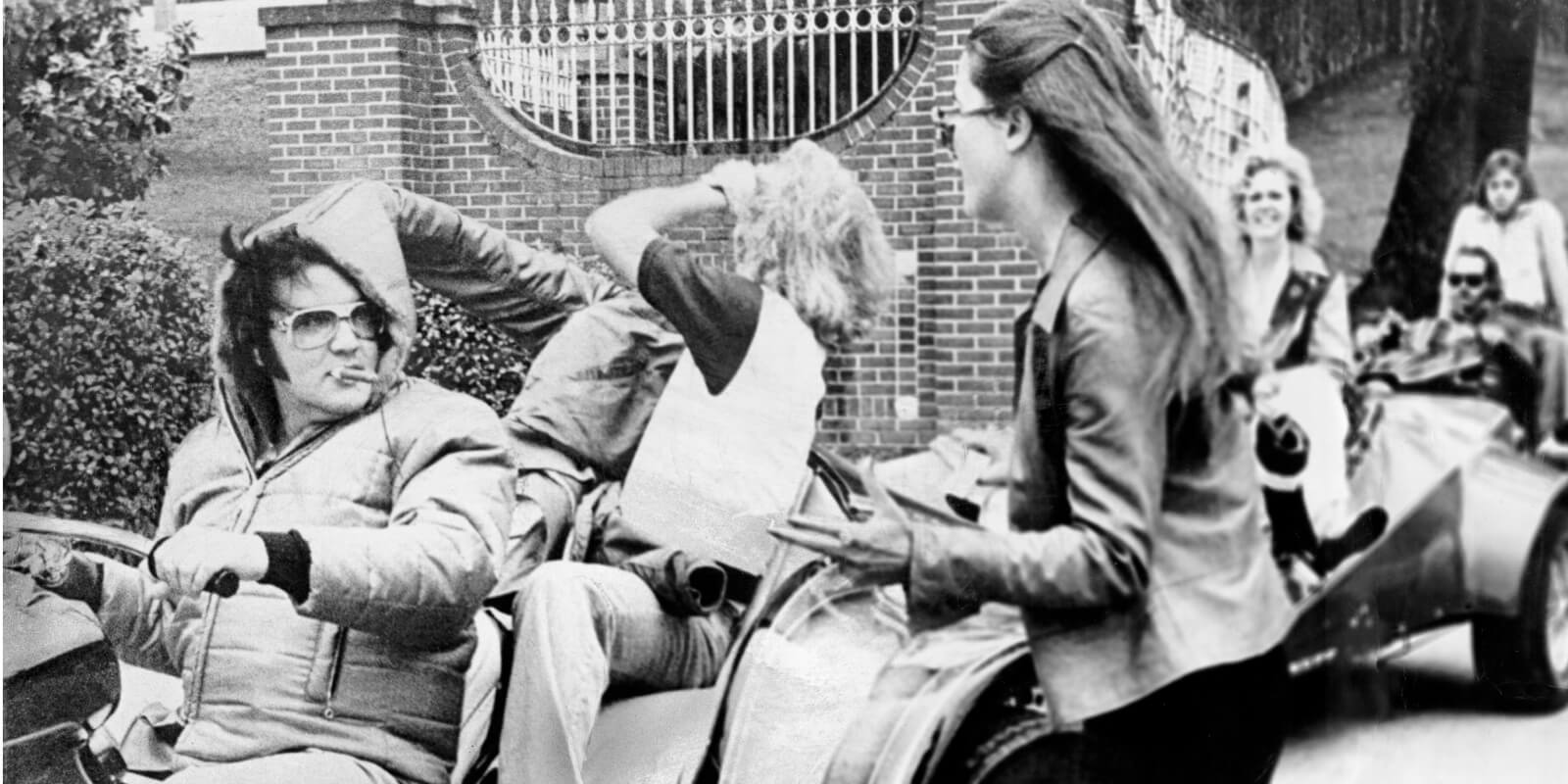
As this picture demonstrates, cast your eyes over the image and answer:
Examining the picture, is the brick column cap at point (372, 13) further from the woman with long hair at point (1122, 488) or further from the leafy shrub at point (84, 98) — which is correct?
the woman with long hair at point (1122, 488)

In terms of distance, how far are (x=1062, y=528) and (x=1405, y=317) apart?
98cm

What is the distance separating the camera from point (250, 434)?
5.36m

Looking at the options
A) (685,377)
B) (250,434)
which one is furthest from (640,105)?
(250,434)

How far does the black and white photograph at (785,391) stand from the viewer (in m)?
4.36

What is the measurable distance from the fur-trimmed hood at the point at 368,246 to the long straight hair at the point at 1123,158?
1.85 metres

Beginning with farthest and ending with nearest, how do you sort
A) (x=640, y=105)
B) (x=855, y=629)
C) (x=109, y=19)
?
(x=109, y=19) < (x=640, y=105) < (x=855, y=629)

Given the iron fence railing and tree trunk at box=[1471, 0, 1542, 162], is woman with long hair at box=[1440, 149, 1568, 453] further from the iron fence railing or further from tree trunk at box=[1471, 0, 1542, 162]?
the iron fence railing

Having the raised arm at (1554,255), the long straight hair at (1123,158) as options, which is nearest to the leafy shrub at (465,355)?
the long straight hair at (1123,158)

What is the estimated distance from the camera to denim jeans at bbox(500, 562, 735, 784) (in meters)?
4.91

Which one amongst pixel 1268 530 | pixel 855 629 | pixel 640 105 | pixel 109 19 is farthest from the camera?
pixel 109 19

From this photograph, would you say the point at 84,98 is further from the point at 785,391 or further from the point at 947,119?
the point at 947,119

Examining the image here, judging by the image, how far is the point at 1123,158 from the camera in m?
4.37

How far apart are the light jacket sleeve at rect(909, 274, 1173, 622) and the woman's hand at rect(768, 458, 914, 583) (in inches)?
1.8

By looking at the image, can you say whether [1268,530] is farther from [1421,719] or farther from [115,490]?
[115,490]
